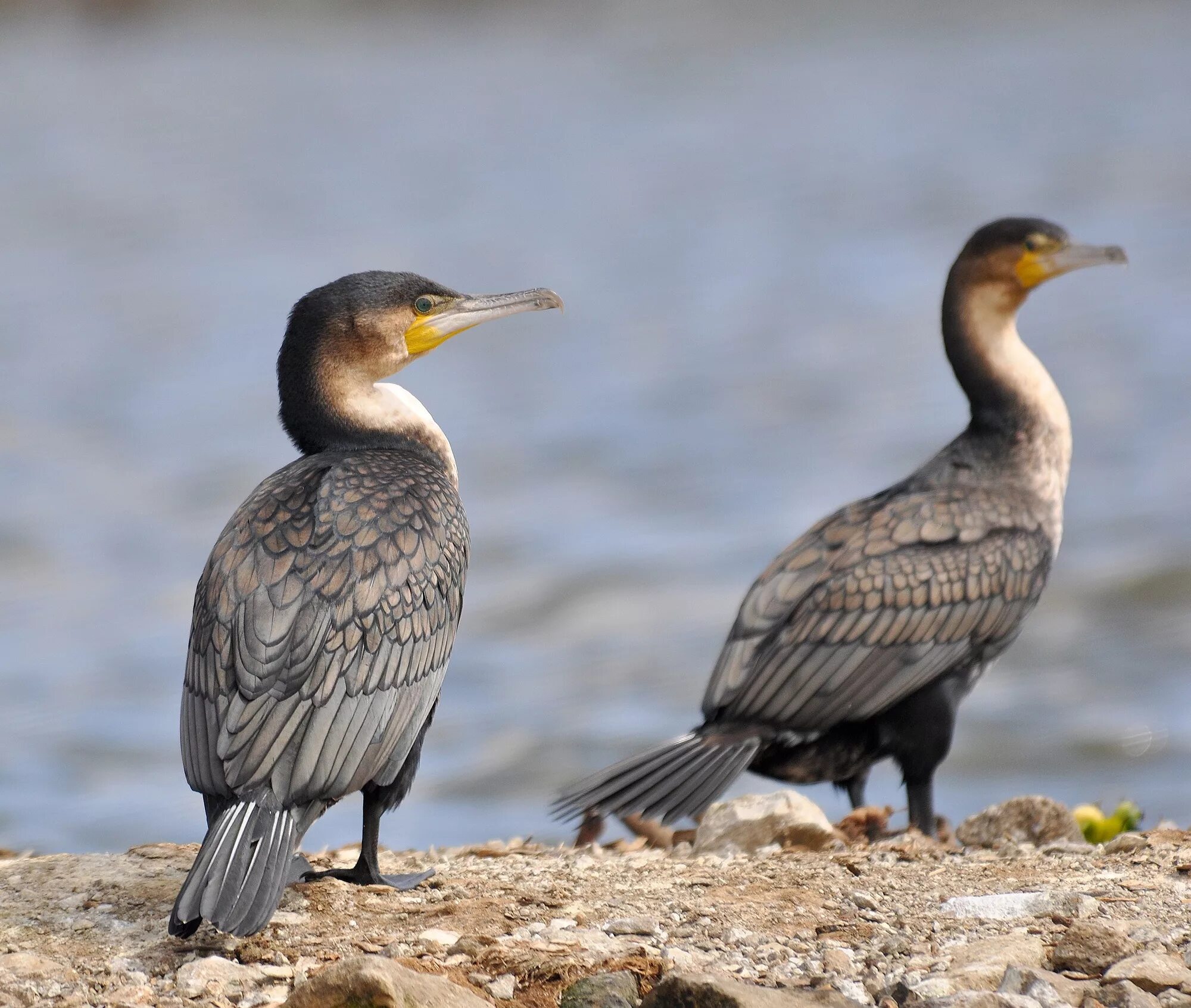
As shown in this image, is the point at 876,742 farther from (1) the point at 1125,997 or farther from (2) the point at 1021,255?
(1) the point at 1125,997

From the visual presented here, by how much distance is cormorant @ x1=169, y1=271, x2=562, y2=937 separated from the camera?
480 cm

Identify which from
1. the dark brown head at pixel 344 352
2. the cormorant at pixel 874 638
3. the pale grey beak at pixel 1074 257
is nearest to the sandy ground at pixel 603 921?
the cormorant at pixel 874 638

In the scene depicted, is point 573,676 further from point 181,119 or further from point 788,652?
point 181,119

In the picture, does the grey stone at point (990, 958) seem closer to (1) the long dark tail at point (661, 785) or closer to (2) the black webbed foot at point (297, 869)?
(2) the black webbed foot at point (297, 869)

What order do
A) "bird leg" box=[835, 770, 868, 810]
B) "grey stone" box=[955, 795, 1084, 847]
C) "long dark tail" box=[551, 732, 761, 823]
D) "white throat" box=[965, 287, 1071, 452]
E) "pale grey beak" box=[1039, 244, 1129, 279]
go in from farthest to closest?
"pale grey beak" box=[1039, 244, 1129, 279], "white throat" box=[965, 287, 1071, 452], "bird leg" box=[835, 770, 868, 810], "long dark tail" box=[551, 732, 761, 823], "grey stone" box=[955, 795, 1084, 847]

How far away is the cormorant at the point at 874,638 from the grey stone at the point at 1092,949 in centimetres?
232

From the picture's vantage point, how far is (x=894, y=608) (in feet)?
23.2

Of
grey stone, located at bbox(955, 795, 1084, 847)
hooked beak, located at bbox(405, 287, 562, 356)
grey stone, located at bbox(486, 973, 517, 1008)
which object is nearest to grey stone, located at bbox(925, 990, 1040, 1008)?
grey stone, located at bbox(486, 973, 517, 1008)

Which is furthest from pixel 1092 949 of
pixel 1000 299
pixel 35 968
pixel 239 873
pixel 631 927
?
pixel 1000 299

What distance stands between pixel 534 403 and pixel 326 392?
11.9m

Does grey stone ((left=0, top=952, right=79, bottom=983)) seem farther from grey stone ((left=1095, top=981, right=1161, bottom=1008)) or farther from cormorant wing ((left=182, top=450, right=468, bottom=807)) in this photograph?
grey stone ((left=1095, top=981, right=1161, bottom=1008))

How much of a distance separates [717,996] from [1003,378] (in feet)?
14.3

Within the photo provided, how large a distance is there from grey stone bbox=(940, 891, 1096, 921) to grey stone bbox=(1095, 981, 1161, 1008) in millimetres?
491

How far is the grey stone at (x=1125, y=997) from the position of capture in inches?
162
